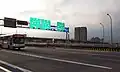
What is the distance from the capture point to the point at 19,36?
3850cm

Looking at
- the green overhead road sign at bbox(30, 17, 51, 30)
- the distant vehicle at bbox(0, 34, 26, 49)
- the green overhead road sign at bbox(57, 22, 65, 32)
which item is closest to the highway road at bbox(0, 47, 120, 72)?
the distant vehicle at bbox(0, 34, 26, 49)

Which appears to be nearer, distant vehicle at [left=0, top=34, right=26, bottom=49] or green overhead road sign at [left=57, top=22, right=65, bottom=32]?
distant vehicle at [left=0, top=34, right=26, bottom=49]

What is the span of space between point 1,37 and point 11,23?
672 centimetres

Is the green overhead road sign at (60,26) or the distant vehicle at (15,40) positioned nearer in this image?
the distant vehicle at (15,40)

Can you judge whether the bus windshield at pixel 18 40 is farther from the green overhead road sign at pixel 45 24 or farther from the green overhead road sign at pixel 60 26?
the green overhead road sign at pixel 60 26

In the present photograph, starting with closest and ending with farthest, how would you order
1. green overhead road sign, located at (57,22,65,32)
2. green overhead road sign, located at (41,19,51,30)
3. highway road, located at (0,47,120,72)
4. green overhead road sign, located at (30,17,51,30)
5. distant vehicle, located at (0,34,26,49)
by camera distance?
highway road, located at (0,47,120,72) → distant vehicle, located at (0,34,26,49) → green overhead road sign, located at (30,17,51,30) → green overhead road sign, located at (41,19,51,30) → green overhead road sign, located at (57,22,65,32)

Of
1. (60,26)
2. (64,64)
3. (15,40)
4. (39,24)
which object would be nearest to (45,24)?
(39,24)

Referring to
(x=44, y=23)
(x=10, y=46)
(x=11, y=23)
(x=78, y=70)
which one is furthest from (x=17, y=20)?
(x=78, y=70)

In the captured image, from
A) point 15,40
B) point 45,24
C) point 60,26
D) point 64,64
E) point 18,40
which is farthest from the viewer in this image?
point 60,26

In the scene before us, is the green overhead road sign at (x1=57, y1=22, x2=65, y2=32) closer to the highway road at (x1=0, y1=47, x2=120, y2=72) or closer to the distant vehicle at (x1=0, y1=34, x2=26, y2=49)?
the distant vehicle at (x1=0, y1=34, x2=26, y2=49)

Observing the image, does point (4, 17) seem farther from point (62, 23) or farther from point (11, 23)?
point (62, 23)

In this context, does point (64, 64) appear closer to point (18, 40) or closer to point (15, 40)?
point (15, 40)

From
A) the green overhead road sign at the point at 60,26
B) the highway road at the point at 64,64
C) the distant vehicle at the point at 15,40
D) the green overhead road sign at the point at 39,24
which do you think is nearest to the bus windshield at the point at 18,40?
the distant vehicle at the point at 15,40

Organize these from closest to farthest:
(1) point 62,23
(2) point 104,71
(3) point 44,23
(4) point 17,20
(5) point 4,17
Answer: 1. (2) point 104,71
2. (5) point 4,17
3. (4) point 17,20
4. (3) point 44,23
5. (1) point 62,23
